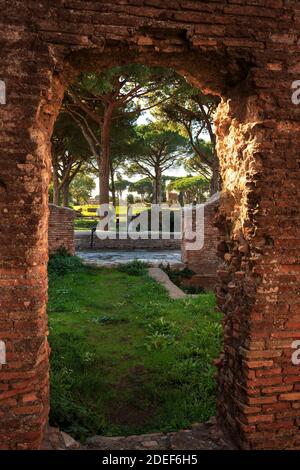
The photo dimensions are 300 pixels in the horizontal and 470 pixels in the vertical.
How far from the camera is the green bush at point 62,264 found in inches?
501

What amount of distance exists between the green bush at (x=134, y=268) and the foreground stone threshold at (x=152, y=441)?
909 centimetres

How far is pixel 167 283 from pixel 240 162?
8.18 metres

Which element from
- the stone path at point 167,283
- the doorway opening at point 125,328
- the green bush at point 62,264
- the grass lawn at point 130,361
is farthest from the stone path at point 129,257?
the grass lawn at point 130,361

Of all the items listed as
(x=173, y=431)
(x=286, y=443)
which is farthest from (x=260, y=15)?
(x=173, y=431)

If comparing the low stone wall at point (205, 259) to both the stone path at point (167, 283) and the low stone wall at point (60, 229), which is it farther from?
the low stone wall at point (60, 229)

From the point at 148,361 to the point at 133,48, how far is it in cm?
430

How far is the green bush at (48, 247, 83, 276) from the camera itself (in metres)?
12.7

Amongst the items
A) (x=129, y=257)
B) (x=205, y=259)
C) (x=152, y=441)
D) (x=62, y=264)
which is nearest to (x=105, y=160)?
(x=129, y=257)

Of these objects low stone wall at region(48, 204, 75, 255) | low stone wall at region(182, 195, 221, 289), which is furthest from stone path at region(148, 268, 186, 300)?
low stone wall at region(48, 204, 75, 255)

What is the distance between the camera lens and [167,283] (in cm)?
1177

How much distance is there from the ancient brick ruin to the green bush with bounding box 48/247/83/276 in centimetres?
909

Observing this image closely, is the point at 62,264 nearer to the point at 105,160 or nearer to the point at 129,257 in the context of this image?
the point at 129,257

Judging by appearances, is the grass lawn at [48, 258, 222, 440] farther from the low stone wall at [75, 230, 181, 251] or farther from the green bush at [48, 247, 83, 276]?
the low stone wall at [75, 230, 181, 251]
